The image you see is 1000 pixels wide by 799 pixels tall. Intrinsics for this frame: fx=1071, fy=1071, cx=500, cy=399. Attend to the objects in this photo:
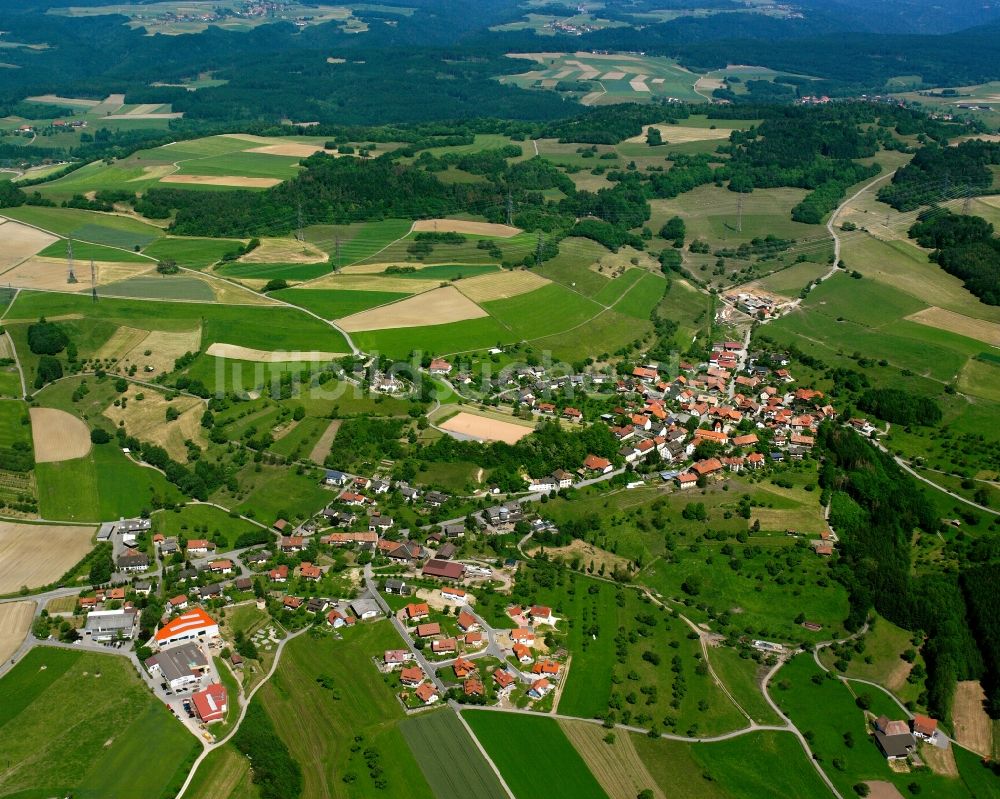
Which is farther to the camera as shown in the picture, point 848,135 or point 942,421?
point 848,135

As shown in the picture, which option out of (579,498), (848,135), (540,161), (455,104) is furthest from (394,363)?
(455,104)

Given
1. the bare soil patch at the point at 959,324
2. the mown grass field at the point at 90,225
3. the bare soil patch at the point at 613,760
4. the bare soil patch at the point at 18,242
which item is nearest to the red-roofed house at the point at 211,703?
the bare soil patch at the point at 613,760

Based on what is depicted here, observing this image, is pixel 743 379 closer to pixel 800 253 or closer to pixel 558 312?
pixel 558 312

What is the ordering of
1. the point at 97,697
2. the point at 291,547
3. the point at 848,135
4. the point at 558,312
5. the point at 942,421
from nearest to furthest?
1. the point at 97,697
2. the point at 291,547
3. the point at 942,421
4. the point at 558,312
5. the point at 848,135

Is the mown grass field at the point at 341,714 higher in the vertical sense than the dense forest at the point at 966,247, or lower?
lower

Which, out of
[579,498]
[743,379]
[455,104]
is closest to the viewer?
[579,498]

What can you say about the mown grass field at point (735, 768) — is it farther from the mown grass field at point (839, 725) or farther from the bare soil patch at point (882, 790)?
the bare soil patch at point (882, 790)

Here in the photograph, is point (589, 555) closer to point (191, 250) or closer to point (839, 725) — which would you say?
point (839, 725)
